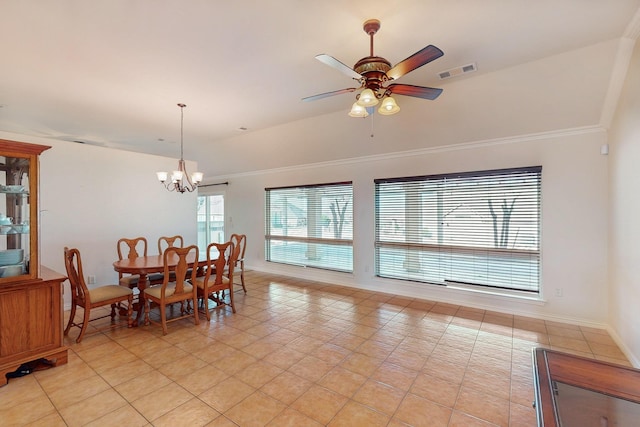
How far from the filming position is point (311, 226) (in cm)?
624

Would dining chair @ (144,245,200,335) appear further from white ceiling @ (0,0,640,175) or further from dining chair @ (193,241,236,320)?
white ceiling @ (0,0,640,175)

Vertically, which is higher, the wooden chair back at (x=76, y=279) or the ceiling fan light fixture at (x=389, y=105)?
the ceiling fan light fixture at (x=389, y=105)

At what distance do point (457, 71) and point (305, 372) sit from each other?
3.46m

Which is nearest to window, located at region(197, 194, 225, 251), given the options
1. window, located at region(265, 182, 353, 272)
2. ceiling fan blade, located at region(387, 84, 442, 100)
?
window, located at region(265, 182, 353, 272)

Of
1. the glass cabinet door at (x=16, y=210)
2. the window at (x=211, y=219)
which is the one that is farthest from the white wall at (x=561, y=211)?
the window at (x=211, y=219)

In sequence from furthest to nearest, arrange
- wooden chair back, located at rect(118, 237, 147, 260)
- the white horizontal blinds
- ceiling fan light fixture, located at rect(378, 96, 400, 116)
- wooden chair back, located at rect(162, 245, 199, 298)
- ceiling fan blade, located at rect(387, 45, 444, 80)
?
wooden chair back, located at rect(118, 237, 147, 260), the white horizontal blinds, wooden chair back, located at rect(162, 245, 199, 298), ceiling fan light fixture, located at rect(378, 96, 400, 116), ceiling fan blade, located at rect(387, 45, 444, 80)

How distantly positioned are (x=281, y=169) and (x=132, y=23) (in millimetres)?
4331

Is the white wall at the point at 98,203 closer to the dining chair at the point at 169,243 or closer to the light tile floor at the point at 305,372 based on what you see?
the dining chair at the point at 169,243

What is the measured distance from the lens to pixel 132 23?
7.55 ft

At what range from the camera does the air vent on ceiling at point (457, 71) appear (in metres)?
3.03

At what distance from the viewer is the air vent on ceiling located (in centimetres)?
303

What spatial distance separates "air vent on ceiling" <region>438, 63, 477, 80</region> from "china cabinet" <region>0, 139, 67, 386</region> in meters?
4.17

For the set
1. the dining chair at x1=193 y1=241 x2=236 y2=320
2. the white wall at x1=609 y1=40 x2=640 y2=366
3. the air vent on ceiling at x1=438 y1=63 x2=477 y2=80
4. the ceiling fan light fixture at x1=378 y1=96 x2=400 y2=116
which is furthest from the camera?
the dining chair at x1=193 y1=241 x2=236 y2=320

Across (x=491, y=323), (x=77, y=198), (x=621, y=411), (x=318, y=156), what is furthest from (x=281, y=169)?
(x=621, y=411)
